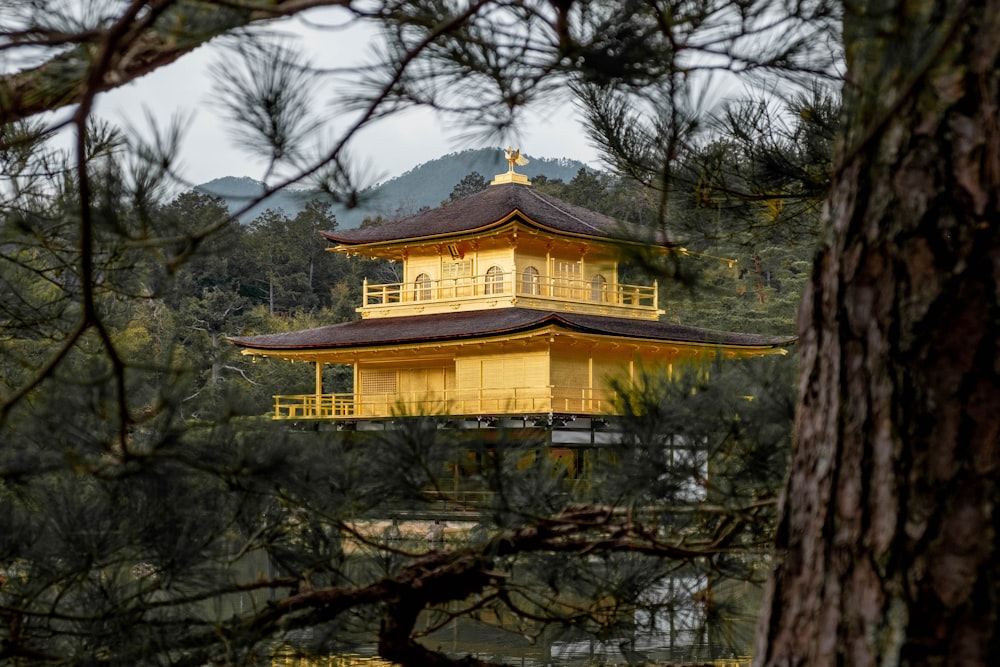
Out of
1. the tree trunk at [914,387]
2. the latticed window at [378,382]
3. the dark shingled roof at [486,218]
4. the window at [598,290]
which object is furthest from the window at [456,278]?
the tree trunk at [914,387]

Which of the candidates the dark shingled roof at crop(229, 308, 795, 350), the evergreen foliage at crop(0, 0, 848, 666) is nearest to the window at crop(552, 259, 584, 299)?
the dark shingled roof at crop(229, 308, 795, 350)

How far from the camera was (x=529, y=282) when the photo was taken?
16906mm

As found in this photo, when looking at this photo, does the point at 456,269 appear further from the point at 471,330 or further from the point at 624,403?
the point at 624,403

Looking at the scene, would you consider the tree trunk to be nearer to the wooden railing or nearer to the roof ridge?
the wooden railing

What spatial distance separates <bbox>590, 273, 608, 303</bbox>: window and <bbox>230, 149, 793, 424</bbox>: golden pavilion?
0.04 metres

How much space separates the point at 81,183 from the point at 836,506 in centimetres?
122

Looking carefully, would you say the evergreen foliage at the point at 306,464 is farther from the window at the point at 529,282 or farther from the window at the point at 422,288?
the window at the point at 422,288

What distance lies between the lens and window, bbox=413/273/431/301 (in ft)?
59.0

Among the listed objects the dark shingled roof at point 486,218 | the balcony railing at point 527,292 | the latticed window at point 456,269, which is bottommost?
the balcony railing at point 527,292

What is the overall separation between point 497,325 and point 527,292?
5.89 ft

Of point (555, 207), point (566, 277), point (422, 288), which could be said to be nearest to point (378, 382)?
point (422, 288)

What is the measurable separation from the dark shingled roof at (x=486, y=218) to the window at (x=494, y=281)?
0.85 metres

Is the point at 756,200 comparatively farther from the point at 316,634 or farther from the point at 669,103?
the point at 316,634

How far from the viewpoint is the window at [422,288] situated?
17969 mm
